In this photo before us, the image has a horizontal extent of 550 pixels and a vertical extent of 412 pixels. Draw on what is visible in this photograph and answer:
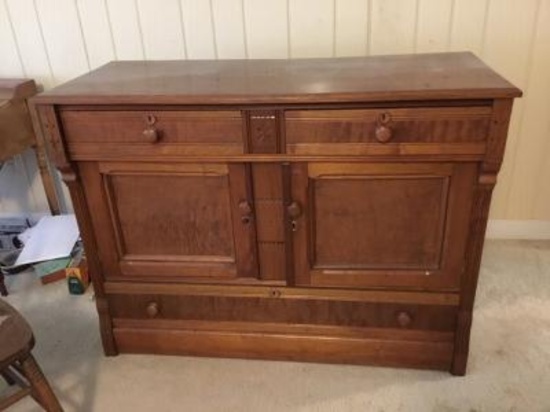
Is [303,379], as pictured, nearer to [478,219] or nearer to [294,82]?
[478,219]

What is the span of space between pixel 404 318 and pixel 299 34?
3.42 ft

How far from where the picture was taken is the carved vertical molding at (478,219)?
1.14m

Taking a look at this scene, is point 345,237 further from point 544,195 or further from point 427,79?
point 544,195

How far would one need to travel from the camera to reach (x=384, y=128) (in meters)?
1.17

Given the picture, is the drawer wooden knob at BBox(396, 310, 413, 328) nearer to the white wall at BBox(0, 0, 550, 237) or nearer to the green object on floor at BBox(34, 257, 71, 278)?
the white wall at BBox(0, 0, 550, 237)

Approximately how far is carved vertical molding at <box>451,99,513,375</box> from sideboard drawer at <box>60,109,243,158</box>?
58 cm

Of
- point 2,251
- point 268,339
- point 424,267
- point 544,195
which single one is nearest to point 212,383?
point 268,339

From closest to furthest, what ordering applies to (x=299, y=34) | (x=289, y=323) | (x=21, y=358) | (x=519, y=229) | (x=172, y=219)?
1. (x=21, y=358)
2. (x=172, y=219)
3. (x=289, y=323)
4. (x=299, y=34)
5. (x=519, y=229)

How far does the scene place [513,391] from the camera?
1.40m

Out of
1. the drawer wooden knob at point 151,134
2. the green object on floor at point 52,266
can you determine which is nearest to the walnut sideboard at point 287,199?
the drawer wooden knob at point 151,134

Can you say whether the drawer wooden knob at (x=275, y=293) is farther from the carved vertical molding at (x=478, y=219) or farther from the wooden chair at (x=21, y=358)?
the wooden chair at (x=21, y=358)

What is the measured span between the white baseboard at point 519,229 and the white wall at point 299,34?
0.15 m

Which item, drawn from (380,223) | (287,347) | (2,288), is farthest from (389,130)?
(2,288)

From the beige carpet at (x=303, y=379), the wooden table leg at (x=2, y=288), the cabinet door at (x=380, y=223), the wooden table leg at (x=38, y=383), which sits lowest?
the beige carpet at (x=303, y=379)
